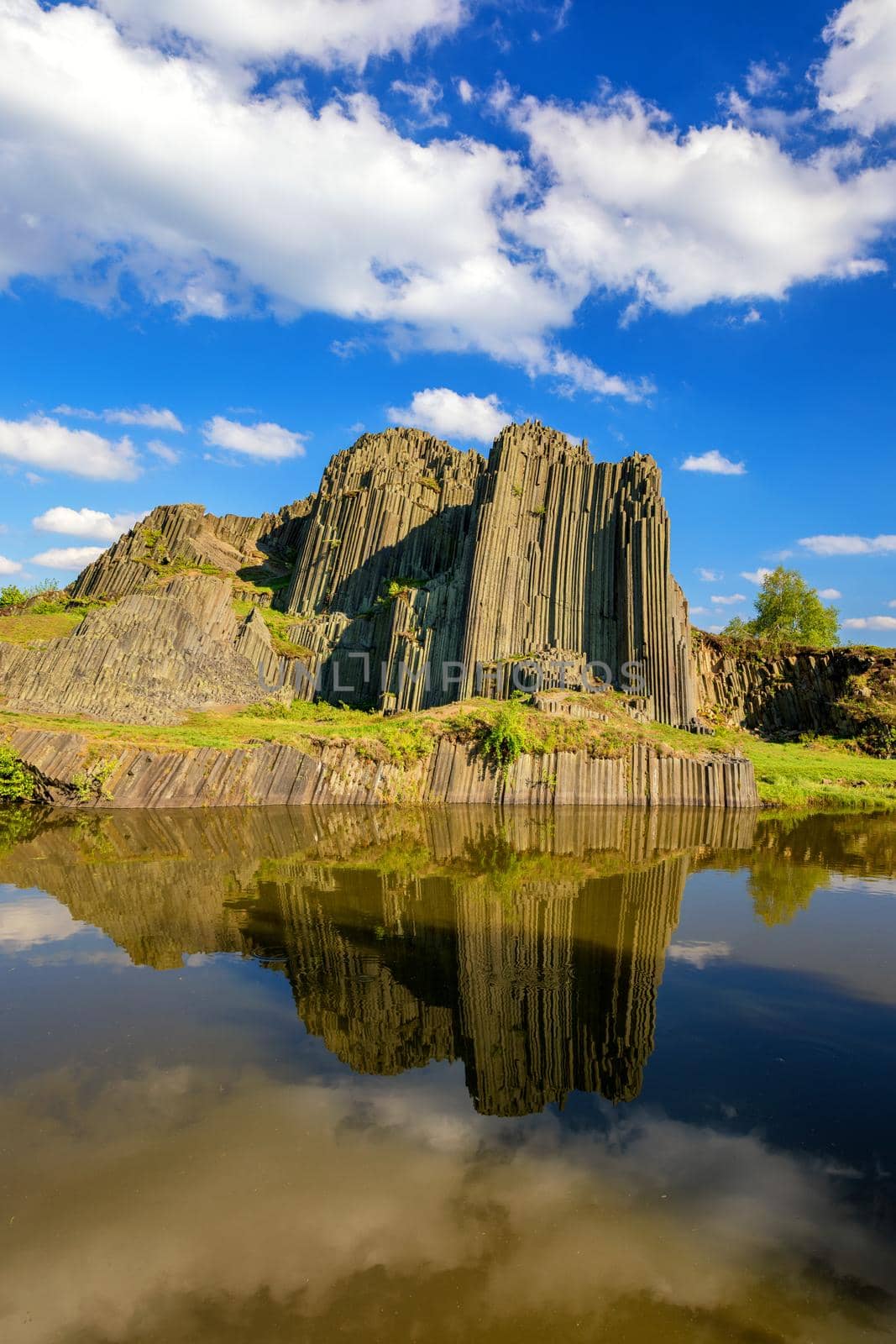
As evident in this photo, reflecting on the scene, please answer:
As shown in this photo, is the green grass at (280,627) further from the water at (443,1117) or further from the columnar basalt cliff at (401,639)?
the water at (443,1117)

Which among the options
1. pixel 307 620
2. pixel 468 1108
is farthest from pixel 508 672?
pixel 468 1108

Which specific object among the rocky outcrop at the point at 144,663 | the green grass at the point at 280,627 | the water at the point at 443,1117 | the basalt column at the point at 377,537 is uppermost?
the basalt column at the point at 377,537

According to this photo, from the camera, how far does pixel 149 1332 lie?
14.3 ft

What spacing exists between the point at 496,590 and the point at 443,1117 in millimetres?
34489

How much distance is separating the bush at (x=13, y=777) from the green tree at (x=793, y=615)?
6150 cm

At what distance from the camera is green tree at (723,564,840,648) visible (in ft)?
214

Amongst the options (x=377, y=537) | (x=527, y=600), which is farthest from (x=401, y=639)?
(x=377, y=537)

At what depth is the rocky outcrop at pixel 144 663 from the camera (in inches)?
1163

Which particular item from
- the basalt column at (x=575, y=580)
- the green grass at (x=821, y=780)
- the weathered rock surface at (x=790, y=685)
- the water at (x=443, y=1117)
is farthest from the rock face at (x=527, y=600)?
the water at (x=443, y=1117)

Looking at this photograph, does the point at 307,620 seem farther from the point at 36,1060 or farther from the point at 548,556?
the point at 36,1060

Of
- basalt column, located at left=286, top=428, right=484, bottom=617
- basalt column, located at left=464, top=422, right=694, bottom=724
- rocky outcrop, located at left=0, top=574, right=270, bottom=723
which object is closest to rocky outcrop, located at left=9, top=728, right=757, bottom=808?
rocky outcrop, located at left=0, top=574, right=270, bottom=723

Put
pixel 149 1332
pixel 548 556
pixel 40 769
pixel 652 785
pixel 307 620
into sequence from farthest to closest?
1. pixel 307 620
2. pixel 548 556
3. pixel 652 785
4. pixel 40 769
5. pixel 149 1332

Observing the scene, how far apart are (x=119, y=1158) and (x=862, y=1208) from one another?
649 cm

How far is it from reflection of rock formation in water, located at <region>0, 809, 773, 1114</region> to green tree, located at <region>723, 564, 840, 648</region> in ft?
165
